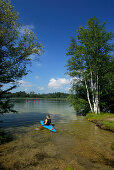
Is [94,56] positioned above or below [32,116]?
above

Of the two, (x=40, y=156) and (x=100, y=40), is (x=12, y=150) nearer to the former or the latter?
(x=40, y=156)

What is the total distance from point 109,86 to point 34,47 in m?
15.6

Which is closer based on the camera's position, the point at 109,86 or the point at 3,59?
the point at 3,59

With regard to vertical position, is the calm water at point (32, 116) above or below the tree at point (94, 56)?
below

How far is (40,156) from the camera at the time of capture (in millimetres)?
6441

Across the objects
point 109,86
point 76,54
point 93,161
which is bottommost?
point 93,161

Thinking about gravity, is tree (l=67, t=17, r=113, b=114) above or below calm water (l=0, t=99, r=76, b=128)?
above

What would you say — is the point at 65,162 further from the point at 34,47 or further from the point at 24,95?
the point at 24,95

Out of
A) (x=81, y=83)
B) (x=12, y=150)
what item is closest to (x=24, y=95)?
(x=81, y=83)

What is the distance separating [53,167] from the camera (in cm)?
541

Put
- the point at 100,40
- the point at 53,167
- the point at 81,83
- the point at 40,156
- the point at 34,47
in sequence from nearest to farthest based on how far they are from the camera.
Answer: the point at 53,167
the point at 40,156
the point at 34,47
the point at 100,40
the point at 81,83

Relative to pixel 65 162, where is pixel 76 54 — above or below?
above

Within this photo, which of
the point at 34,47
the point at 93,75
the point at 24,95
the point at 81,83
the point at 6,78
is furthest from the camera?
the point at 24,95

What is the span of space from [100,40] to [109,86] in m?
8.81
